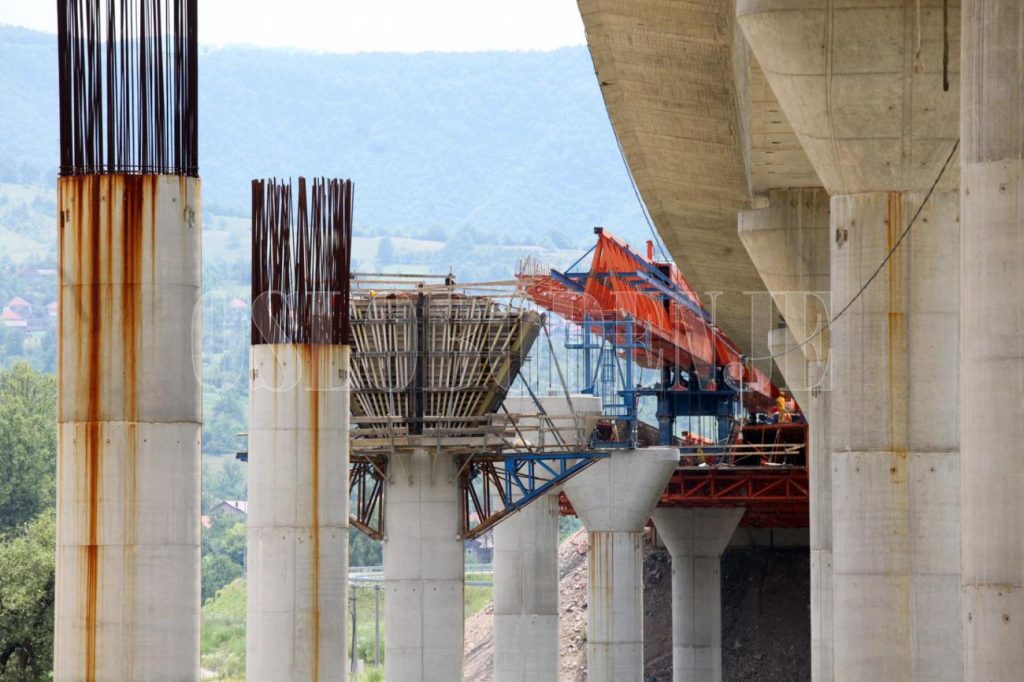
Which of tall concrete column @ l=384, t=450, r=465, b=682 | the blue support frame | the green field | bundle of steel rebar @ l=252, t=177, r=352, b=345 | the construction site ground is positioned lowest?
the green field

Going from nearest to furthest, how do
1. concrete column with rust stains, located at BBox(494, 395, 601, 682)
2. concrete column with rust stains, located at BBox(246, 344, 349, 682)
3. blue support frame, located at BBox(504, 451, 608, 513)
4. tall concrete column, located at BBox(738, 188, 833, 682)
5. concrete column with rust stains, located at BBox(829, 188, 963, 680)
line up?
concrete column with rust stains, located at BBox(829, 188, 963, 680) → concrete column with rust stains, located at BBox(246, 344, 349, 682) → tall concrete column, located at BBox(738, 188, 833, 682) → blue support frame, located at BBox(504, 451, 608, 513) → concrete column with rust stains, located at BBox(494, 395, 601, 682)

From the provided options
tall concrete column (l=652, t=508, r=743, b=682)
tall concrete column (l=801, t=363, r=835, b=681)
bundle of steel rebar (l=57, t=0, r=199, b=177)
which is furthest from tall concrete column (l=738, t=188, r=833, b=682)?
tall concrete column (l=652, t=508, r=743, b=682)

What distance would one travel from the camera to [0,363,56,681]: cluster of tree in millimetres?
→ 63031

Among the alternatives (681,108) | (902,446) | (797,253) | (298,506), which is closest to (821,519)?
(797,253)

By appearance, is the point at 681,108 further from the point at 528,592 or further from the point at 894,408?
the point at 528,592

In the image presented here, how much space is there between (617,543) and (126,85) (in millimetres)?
45141

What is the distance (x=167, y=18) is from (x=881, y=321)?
10393mm

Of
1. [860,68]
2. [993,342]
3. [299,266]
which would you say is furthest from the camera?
[299,266]

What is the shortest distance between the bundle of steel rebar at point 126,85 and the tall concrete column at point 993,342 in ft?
23.6

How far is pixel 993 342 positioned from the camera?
17.9 m

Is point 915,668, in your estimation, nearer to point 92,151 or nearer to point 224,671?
point 92,151

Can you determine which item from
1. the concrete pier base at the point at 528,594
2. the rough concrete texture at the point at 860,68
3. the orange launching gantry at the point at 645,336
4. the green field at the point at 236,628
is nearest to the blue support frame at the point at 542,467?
the orange launching gantry at the point at 645,336

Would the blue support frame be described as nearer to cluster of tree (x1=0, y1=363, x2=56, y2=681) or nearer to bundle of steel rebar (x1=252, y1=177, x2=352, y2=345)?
cluster of tree (x1=0, y1=363, x2=56, y2=681)

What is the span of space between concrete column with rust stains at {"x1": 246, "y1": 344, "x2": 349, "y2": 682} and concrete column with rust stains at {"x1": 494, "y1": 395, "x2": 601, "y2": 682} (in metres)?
30.1
